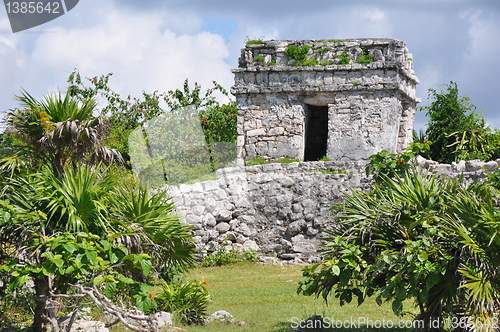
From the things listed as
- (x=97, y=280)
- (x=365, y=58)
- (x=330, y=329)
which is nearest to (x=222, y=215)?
(x=365, y=58)

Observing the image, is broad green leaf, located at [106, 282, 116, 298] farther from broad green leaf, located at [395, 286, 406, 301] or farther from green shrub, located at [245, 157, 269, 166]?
green shrub, located at [245, 157, 269, 166]

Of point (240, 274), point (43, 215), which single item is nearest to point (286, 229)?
point (240, 274)

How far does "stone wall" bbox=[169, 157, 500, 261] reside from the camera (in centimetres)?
1159

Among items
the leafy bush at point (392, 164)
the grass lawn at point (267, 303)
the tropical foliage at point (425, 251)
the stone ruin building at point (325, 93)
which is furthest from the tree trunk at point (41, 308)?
the stone ruin building at point (325, 93)

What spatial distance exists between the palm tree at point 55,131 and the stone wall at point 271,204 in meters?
4.72

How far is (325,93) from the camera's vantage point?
1227 cm

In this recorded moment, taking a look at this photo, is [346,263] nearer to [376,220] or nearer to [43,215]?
[376,220]

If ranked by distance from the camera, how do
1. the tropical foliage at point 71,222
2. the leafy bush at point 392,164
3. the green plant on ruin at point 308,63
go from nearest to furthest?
the tropical foliage at point 71,222 < the leafy bush at point 392,164 < the green plant on ruin at point 308,63

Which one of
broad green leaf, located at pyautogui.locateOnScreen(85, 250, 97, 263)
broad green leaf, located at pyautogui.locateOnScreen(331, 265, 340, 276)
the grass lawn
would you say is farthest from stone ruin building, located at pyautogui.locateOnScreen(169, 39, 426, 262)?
broad green leaf, located at pyautogui.locateOnScreen(85, 250, 97, 263)

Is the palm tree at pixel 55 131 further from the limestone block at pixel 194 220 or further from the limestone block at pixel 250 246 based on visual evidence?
the limestone block at pixel 250 246

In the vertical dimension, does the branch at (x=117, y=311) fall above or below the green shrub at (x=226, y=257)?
above

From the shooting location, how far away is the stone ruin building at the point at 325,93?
39.3 ft

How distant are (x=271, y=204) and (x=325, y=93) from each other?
238 centimetres

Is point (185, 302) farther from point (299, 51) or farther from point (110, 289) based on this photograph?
point (299, 51)
